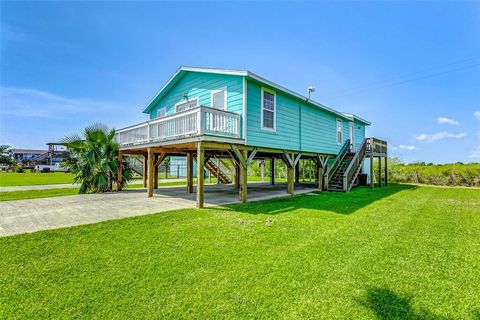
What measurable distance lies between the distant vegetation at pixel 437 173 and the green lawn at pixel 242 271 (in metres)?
15.3

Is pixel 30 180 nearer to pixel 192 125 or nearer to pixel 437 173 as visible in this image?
pixel 192 125

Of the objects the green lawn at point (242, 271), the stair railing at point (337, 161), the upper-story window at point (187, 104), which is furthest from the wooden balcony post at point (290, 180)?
the upper-story window at point (187, 104)

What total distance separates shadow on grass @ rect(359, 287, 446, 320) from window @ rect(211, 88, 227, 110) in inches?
318

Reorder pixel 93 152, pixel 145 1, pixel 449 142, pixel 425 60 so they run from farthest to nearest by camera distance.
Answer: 1. pixel 449 142
2. pixel 425 60
3. pixel 93 152
4. pixel 145 1

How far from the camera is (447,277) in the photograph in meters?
3.23

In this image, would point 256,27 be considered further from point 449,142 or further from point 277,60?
point 449,142

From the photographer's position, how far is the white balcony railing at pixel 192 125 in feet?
25.3

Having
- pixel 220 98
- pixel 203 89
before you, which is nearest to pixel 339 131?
pixel 220 98

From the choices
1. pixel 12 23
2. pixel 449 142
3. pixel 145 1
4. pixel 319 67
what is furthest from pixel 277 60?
pixel 449 142

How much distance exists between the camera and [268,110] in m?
10.2

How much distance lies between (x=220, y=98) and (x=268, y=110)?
2.09m

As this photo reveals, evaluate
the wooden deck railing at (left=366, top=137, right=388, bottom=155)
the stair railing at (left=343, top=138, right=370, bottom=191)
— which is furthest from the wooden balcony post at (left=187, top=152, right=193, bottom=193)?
the wooden deck railing at (left=366, top=137, right=388, bottom=155)

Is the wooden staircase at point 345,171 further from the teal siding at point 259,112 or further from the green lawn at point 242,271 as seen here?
the green lawn at point 242,271

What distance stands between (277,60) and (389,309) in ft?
54.1
